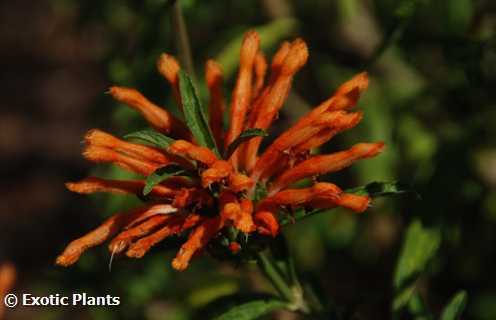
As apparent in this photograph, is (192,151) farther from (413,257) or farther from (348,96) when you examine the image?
(413,257)

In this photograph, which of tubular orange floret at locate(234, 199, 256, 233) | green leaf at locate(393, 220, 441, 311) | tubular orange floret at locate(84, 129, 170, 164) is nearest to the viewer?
tubular orange floret at locate(234, 199, 256, 233)

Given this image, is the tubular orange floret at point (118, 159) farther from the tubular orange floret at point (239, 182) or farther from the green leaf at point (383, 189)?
the green leaf at point (383, 189)

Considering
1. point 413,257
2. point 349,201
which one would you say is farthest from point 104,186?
point 413,257

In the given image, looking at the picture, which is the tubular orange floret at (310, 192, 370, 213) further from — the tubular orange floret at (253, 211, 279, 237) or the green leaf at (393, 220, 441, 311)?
the green leaf at (393, 220, 441, 311)

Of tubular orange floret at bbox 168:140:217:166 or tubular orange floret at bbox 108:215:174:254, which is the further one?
tubular orange floret at bbox 108:215:174:254

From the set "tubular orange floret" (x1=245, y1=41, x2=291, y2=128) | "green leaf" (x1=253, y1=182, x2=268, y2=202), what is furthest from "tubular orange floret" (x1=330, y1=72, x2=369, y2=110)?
"green leaf" (x1=253, y1=182, x2=268, y2=202)

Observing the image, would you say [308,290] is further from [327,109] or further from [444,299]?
[444,299]

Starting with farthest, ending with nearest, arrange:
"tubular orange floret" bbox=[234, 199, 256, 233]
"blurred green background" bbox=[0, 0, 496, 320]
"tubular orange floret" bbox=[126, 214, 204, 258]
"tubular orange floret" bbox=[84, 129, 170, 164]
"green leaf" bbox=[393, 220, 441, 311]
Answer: "blurred green background" bbox=[0, 0, 496, 320]
"green leaf" bbox=[393, 220, 441, 311]
"tubular orange floret" bbox=[84, 129, 170, 164]
"tubular orange floret" bbox=[126, 214, 204, 258]
"tubular orange floret" bbox=[234, 199, 256, 233]

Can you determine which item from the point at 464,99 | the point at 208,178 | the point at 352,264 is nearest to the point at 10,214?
the point at 352,264
